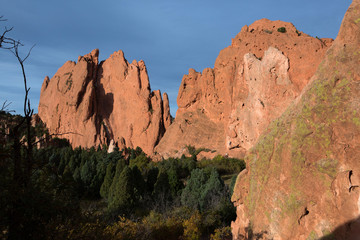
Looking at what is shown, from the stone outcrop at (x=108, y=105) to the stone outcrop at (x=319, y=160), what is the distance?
4114cm

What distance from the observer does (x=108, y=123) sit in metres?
52.1

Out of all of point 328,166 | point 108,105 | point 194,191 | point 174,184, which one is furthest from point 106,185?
point 108,105

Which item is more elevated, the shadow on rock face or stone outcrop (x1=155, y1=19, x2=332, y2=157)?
stone outcrop (x1=155, y1=19, x2=332, y2=157)

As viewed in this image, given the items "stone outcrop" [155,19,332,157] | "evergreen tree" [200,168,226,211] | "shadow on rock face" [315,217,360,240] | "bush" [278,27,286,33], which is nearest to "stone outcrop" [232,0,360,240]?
"shadow on rock face" [315,217,360,240]

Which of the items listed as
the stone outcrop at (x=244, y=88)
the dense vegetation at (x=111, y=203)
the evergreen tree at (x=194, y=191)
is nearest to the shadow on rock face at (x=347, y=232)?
the dense vegetation at (x=111, y=203)

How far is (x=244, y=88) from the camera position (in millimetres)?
32094

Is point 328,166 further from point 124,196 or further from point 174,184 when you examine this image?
point 174,184

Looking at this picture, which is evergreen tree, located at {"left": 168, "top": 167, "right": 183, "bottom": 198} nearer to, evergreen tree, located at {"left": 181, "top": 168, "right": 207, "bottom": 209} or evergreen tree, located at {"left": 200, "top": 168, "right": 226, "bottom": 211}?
evergreen tree, located at {"left": 181, "top": 168, "right": 207, "bottom": 209}

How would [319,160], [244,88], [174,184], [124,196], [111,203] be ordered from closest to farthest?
[319,160]
[124,196]
[111,203]
[174,184]
[244,88]

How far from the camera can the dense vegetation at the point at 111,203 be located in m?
3.82

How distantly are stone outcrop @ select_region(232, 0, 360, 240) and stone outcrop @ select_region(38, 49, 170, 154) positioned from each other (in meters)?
41.1

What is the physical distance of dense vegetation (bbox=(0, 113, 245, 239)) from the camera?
382 centimetres

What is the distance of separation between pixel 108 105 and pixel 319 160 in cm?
5180

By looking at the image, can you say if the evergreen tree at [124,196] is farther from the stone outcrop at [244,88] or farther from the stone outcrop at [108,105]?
the stone outcrop at [108,105]
